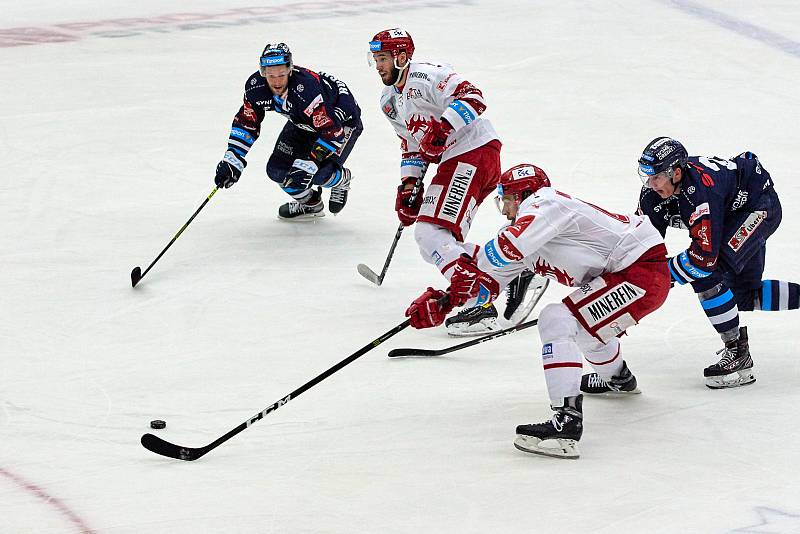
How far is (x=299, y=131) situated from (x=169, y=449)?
10.2ft

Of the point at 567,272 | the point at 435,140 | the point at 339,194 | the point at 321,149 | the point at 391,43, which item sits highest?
the point at 391,43

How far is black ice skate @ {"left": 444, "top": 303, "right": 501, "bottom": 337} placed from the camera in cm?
496

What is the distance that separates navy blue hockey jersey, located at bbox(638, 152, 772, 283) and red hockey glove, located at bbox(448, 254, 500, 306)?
78 centimetres

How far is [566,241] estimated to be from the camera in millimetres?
3906

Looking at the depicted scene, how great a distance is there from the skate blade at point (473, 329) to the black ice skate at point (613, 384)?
0.73 metres

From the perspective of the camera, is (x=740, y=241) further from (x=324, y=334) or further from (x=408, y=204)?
(x=324, y=334)

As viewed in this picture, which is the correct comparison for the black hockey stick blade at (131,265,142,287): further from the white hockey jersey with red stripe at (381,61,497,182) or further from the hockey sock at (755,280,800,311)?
the hockey sock at (755,280,800,311)

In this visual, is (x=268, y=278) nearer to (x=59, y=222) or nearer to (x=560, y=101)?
(x=59, y=222)

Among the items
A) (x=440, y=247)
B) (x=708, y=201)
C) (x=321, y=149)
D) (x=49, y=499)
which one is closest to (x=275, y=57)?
(x=321, y=149)

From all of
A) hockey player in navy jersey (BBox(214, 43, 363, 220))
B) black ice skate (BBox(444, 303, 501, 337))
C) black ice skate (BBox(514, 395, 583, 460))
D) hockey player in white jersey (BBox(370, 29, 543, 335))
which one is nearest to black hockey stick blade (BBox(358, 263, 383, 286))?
hockey player in white jersey (BBox(370, 29, 543, 335))

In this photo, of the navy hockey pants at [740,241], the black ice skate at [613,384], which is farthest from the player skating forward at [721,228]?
the black ice skate at [613,384]

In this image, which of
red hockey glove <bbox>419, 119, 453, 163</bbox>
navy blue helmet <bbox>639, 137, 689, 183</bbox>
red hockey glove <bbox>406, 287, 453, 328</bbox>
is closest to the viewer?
red hockey glove <bbox>406, 287, 453, 328</bbox>

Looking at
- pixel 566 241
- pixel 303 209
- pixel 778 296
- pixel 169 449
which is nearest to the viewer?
pixel 169 449

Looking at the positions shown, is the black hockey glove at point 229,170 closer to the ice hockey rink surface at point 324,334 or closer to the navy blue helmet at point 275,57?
the ice hockey rink surface at point 324,334
